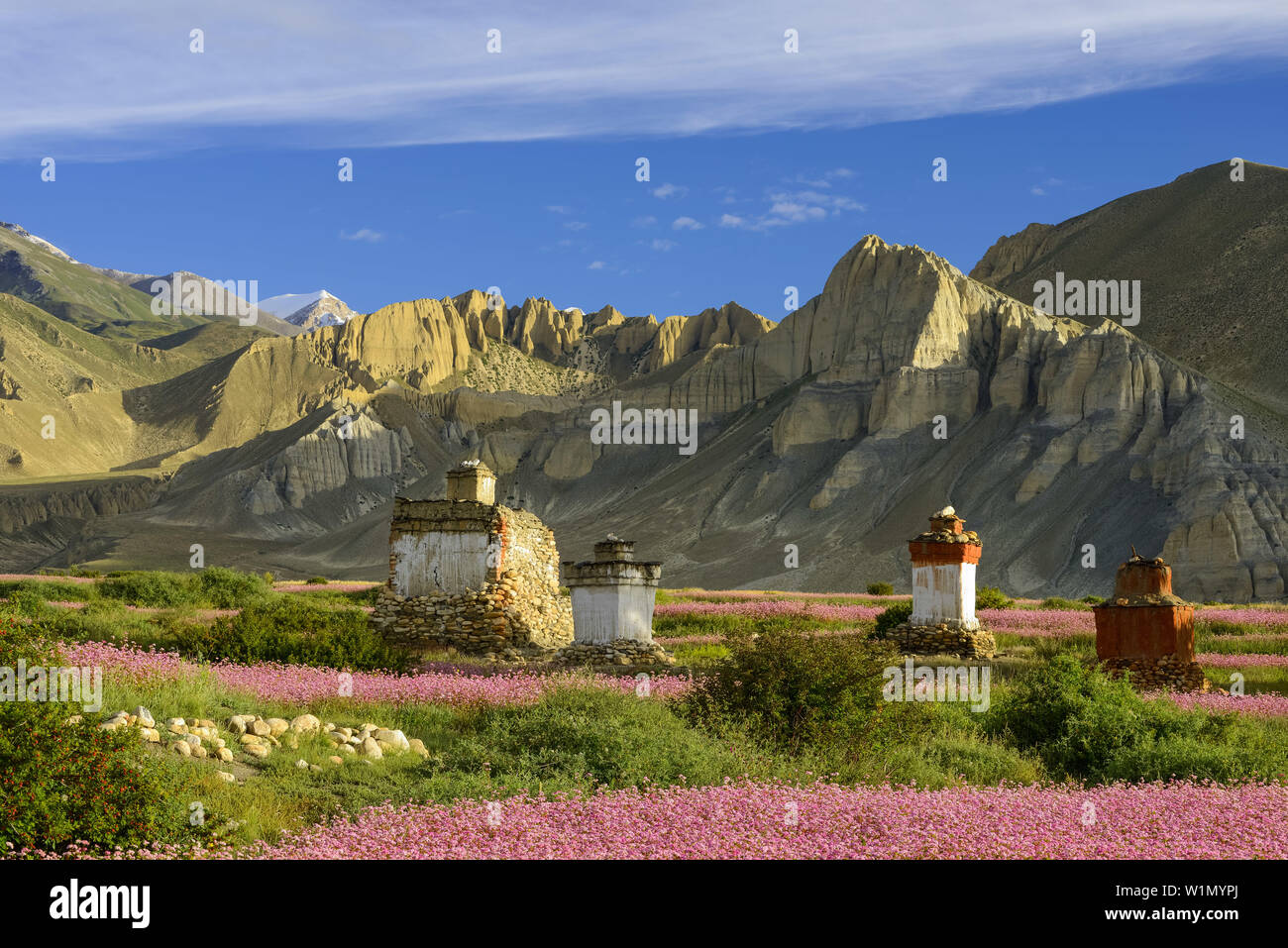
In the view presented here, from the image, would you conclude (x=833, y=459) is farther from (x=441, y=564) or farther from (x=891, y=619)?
(x=441, y=564)

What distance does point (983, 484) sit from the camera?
89.8 m

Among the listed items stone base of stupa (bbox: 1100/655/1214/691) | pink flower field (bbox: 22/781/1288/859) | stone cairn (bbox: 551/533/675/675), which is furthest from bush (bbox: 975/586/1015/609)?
pink flower field (bbox: 22/781/1288/859)

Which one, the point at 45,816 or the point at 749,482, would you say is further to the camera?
the point at 749,482

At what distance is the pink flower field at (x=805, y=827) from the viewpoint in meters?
8.01

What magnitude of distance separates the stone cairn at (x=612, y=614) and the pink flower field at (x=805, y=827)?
12868mm

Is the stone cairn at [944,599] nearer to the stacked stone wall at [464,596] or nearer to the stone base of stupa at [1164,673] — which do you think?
the stone base of stupa at [1164,673]

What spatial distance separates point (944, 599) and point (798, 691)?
10.4m

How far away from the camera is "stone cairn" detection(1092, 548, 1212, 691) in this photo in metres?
20.0

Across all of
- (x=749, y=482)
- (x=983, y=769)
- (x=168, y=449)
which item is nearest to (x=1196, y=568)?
(x=749, y=482)

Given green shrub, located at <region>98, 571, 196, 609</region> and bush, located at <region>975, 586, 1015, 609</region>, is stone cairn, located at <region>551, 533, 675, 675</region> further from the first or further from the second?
bush, located at <region>975, 586, 1015, 609</region>

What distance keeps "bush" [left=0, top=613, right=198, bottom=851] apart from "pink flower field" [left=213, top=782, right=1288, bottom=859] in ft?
3.23

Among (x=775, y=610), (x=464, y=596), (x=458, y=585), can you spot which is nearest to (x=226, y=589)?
(x=458, y=585)

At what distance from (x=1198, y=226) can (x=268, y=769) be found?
151 m
